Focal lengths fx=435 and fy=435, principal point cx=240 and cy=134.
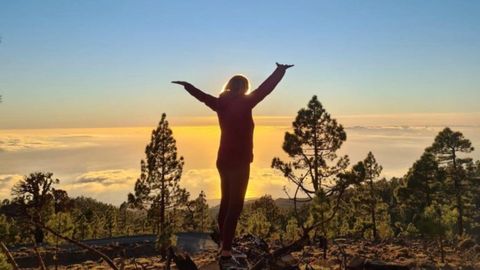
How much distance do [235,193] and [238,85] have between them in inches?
46.7

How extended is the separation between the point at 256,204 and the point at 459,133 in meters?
→ 44.1

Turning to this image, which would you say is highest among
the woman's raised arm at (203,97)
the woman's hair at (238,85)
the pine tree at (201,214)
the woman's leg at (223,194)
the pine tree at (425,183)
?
the woman's hair at (238,85)

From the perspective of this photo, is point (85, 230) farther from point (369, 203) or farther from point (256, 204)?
point (369, 203)

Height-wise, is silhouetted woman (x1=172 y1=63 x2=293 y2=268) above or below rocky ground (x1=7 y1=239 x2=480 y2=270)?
above

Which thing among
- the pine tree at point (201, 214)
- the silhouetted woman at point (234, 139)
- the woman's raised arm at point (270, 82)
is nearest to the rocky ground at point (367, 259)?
the silhouetted woman at point (234, 139)

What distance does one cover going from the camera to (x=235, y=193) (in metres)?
4.25

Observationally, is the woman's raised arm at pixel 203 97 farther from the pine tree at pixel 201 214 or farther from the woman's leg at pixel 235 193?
the pine tree at pixel 201 214

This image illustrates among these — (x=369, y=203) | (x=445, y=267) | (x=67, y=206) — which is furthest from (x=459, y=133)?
(x=67, y=206)

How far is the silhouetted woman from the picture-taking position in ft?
14.1

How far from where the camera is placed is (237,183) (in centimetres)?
429

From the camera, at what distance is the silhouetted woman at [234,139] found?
4305 millimetres

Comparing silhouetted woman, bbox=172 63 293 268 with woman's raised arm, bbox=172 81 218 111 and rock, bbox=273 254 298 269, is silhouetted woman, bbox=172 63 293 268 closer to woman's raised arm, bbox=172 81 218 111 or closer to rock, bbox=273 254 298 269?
woman's raised arm, bbox=172 81 218 111

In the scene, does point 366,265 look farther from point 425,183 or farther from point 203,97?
point 425,183

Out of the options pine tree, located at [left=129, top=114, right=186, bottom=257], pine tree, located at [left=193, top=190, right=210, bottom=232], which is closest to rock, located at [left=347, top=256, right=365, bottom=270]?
pine tree, located at [left=129, top=114, right=186, bottom=257]
